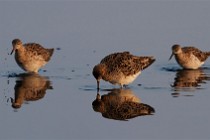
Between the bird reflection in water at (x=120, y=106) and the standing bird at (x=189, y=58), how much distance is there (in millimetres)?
4713

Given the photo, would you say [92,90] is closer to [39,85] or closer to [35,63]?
[39,85]

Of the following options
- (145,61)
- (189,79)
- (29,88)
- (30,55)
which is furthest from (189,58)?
(29,88)

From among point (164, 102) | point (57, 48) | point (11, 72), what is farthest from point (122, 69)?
point (57, 48)

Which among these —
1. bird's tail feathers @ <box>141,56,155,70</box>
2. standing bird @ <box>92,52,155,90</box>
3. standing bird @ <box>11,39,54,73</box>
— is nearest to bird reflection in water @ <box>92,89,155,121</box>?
standing bird @ <box>92,52,155,90</box>

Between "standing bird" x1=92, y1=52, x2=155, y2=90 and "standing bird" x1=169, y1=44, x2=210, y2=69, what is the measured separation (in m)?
3.62

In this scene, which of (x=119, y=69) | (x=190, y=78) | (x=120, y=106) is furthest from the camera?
(x=190, y=78)

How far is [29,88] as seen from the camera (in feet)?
58.3

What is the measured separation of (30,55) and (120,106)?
6.09 meters

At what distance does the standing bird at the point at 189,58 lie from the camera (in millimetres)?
21484

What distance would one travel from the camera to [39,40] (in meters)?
23.7

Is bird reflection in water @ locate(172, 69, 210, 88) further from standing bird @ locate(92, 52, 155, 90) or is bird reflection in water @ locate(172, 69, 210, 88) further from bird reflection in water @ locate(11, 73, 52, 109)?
bird reflection in water @ locate(11, 73, 52, 109)

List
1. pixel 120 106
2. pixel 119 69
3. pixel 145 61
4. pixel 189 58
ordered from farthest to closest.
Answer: pixel 189 58
pixel 145 61
pixel 119 69
pixel 120 106

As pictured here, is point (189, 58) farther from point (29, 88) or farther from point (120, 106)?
point (120, 106)

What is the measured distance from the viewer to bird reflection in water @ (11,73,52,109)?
54.3ft
